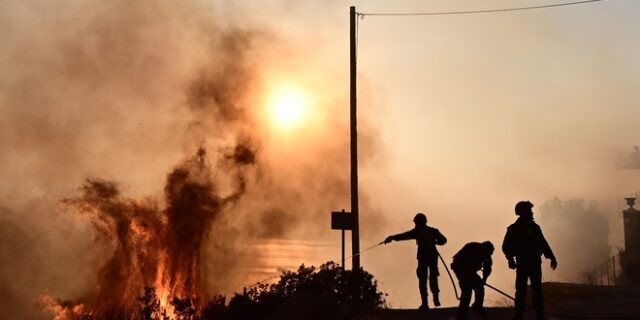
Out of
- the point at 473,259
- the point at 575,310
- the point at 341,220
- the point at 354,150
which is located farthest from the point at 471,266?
the point at 354,150

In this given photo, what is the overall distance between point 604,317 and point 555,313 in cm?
112

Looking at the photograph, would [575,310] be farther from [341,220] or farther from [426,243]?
[341,220]

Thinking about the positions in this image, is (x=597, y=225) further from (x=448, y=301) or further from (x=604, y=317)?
(x=604, y=317)

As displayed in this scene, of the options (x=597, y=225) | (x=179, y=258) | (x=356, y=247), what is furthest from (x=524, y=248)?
(x=597, y=225)

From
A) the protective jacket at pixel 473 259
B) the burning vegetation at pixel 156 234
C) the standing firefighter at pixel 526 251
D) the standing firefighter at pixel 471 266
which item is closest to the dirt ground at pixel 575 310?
the standing firefighter at pixel 526 251

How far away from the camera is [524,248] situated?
10.5 m

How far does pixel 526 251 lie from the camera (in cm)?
1044

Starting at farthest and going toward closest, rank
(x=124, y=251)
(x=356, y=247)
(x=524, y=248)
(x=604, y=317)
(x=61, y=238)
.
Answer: (x=61, y=238), (x=124, y=251), (x=356, y=247), (x=604, y=317), (x=524, y=248)

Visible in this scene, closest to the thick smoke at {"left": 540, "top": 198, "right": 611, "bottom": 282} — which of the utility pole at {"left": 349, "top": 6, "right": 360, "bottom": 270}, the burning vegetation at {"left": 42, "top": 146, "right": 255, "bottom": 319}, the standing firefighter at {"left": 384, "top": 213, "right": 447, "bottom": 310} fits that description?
the burning vegetation at {"left": 42, "top": 146, "right": 255, "bottom": 319}

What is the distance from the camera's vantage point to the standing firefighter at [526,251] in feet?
34.1

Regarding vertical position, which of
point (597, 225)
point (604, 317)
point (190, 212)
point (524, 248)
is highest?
point (597, 225)

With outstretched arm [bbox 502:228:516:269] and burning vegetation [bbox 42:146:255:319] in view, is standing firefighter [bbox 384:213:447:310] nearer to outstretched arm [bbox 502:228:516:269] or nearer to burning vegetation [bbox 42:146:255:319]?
outstretched arm [bbox 502:228:516:269]

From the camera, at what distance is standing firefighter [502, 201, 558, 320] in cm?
1040

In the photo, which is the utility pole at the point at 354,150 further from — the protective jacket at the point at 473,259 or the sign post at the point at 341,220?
the protective jacket at the point at 473,259
